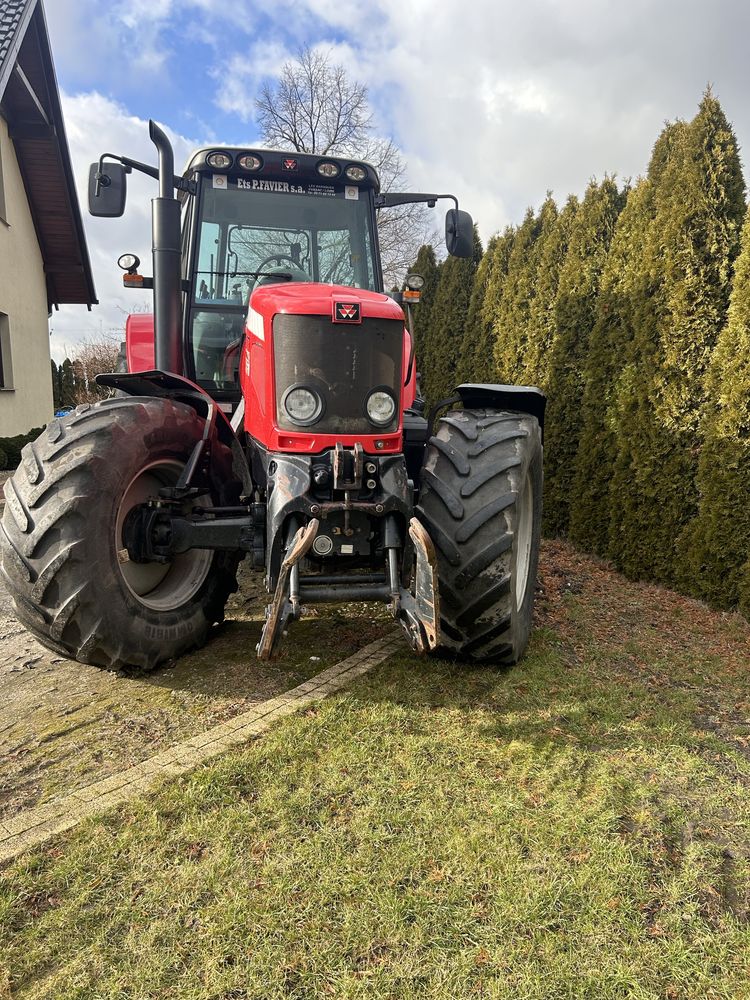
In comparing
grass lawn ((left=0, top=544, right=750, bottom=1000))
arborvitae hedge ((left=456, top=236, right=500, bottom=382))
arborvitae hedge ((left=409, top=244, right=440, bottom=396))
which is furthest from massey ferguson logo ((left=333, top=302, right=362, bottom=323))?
arborvitae hedge ((left=409, top=244, right=440, bottom=396))

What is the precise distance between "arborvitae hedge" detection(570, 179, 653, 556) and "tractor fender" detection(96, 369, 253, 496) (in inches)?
152

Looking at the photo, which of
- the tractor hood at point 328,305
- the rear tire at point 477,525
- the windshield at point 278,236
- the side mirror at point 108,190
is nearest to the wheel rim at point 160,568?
the tractor hood at point 328,305

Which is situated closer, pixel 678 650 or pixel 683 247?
pixel 678 650

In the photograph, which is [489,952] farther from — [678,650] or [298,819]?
[678,650]

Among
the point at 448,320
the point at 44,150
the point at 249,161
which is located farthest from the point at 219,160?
the point at 44,150

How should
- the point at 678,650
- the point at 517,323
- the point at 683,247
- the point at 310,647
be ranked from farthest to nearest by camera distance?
1. the point at 517,323
2. the point at 683,247
3. the point at 678,650
4. the point at 310,647

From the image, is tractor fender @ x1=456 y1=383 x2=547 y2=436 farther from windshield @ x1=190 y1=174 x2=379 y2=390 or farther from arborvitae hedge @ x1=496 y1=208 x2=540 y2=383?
arborvitae hedge @ x1=496 y1=208 x2=540 y2=383

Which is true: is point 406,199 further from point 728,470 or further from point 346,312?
point 728,470

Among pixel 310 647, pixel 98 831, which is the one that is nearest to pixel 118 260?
pixel 310 647

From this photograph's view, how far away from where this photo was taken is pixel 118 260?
4.89 meters

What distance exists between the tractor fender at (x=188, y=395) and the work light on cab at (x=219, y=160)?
1408 millimetres

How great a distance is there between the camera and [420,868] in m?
2.08

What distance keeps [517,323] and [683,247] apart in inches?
114

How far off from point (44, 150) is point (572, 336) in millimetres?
11259
